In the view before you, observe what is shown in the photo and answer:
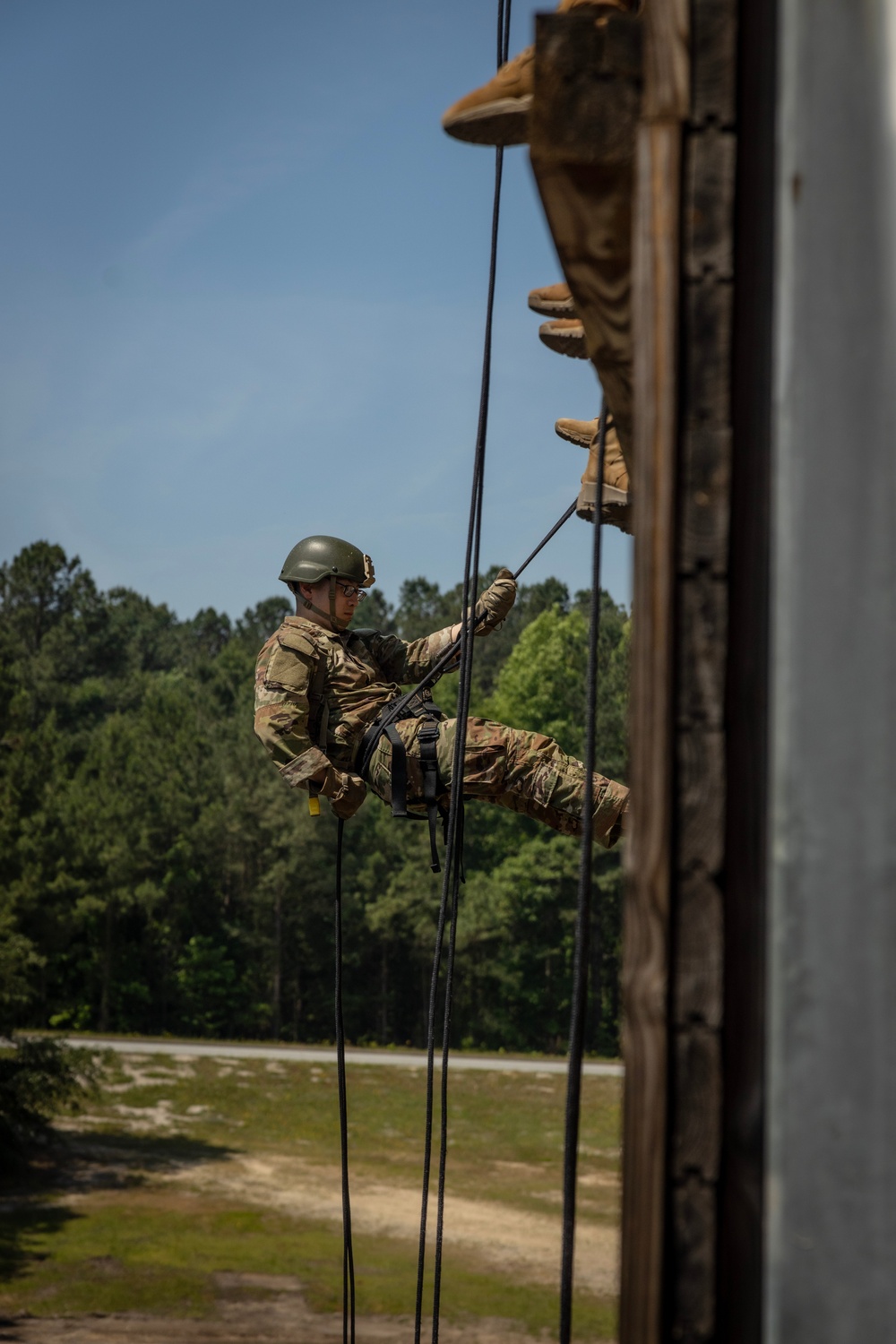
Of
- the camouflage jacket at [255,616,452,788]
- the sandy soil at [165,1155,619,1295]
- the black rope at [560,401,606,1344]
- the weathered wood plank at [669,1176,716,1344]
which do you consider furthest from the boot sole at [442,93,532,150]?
the sandy soil at [165,1155,619,1295]

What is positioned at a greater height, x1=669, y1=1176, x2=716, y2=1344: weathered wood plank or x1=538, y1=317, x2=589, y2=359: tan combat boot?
x1=538, y1=317, x2=589, y2=359: tan combat boot

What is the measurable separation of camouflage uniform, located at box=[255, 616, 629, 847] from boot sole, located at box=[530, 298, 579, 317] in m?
1.94

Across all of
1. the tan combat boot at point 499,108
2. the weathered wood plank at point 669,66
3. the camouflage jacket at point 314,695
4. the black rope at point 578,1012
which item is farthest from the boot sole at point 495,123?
the camouflage jacket at point 314,695

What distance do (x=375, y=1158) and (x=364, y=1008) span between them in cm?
2489

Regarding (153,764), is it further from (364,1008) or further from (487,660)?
(487,660)

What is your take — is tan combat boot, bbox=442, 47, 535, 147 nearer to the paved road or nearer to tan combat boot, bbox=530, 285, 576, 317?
tan combat boot, bbox=530, 285, 576, 317

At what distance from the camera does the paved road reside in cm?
3366

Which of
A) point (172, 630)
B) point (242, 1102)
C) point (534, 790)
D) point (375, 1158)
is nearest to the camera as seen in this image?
point (534, 790)

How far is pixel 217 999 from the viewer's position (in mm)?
50125

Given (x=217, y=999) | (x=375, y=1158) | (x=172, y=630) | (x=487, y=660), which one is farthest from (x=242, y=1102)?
(x=172, y=630)

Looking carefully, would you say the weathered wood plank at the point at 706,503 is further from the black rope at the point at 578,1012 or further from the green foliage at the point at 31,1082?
the green foliage at the point at 31,1082

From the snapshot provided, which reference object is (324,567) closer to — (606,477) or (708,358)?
(606,477)

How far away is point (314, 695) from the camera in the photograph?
21.5 ft

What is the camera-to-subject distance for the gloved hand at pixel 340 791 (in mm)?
6180
